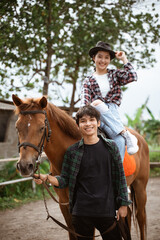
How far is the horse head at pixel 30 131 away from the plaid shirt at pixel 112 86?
627 mm

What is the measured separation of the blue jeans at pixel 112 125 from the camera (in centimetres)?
263

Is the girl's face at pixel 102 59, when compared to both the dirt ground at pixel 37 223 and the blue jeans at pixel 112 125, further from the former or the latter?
the dirt ground at pixel 37 223

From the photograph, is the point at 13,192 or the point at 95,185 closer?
the point at 95,185

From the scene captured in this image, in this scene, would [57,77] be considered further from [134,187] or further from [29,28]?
[134,187]

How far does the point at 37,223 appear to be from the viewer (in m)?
4.95

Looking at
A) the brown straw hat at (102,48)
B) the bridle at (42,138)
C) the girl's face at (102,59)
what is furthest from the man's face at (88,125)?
the brown straw hat at (102,48)

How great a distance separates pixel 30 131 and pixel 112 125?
989 millimetres

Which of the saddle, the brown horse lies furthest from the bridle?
the saddle

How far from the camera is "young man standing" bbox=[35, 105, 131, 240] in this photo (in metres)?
1.92

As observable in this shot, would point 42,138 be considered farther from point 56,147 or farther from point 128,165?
point 128,165

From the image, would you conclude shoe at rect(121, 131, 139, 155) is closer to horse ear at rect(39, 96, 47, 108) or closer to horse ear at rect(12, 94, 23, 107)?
horse ear at rect(39, 96, 47, 108)

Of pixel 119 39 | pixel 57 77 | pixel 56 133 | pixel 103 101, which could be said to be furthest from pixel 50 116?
pixel 57 77

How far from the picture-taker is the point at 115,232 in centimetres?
200

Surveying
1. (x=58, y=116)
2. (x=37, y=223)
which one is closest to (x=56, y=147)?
(x=58, y=116)
